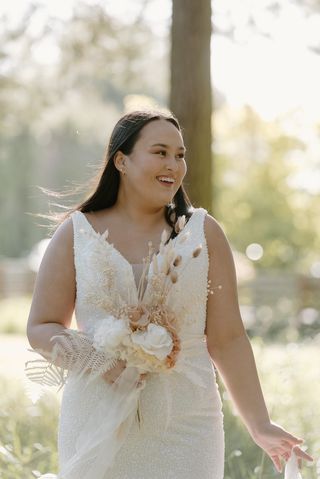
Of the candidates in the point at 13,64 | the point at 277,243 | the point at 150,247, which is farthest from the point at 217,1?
the point at 277,243

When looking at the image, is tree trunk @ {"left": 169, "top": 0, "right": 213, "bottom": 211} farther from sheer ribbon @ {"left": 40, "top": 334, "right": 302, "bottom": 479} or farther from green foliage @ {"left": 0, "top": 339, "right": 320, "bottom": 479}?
sheer ribbon @ {"left": 40, "top": 334, "right": 302, "bottom": 479}

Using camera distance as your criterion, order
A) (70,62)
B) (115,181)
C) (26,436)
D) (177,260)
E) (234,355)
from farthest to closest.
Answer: (70,62) → (26,436) → (115,181) → (234,355) → (177,260)

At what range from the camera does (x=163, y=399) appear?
11.9ft

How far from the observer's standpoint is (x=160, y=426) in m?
3.62

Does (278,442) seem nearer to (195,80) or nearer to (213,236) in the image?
(213,236)

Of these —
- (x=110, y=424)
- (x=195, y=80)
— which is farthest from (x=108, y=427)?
(x=195, y=80)

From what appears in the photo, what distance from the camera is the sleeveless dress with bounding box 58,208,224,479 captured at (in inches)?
142

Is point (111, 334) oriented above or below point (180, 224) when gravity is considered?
below

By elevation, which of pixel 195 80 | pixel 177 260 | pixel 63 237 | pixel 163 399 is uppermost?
pixel 195 80

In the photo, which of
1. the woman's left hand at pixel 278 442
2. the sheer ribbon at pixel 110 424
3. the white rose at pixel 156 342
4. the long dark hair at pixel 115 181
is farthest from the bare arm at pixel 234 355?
the white rose at pixel 156 342

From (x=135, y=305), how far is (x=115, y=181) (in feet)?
2.18

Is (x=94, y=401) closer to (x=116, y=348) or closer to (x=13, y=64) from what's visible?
(x=116, y=348)

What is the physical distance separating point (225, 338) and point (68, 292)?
1.94 feet

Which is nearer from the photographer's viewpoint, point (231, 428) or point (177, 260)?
point (177, 260)
